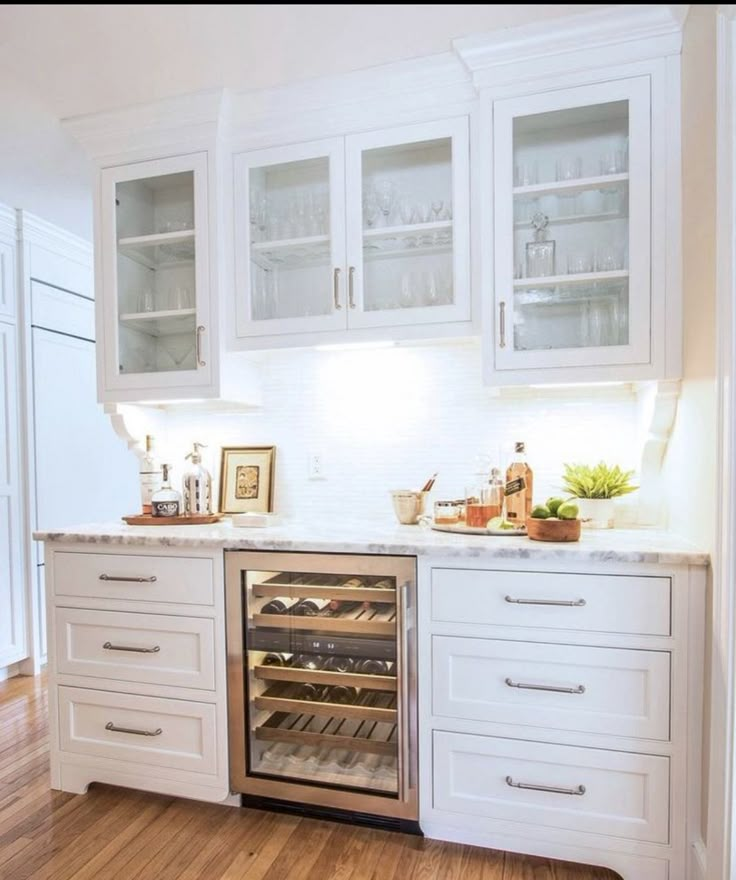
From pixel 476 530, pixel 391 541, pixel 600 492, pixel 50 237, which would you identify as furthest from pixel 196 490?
pixel 50 237

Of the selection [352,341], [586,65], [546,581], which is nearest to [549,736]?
[546,581]

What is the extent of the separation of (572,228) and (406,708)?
1577 mm

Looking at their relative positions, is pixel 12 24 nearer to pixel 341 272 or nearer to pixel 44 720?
pixel 341 272

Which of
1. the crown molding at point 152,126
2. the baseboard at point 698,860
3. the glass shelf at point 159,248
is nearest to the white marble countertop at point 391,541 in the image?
the baseboard at point 698,860

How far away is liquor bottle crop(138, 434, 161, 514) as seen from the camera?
229 cm

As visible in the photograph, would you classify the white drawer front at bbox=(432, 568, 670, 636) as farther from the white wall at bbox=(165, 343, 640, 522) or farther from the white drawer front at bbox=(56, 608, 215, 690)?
the white drawer front at bbox=(56, 608, 215, 690)

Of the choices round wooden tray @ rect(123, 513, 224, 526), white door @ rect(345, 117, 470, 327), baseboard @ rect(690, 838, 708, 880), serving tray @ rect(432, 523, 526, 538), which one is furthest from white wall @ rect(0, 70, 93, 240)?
baseboard @ rect(690, 838, 708, 880)

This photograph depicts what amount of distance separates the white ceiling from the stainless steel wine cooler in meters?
1.56

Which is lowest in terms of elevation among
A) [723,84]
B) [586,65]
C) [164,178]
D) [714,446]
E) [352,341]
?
[714,446]

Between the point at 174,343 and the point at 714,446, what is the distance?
6.00ft

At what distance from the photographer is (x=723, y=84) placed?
1.28 meters

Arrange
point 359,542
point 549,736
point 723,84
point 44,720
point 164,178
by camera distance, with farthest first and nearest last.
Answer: point 44,720 → point 164,178 → point 359,542 → point 549,736 → point 723,84

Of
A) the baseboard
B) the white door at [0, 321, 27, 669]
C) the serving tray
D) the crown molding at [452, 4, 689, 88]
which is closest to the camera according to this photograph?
the baseboard

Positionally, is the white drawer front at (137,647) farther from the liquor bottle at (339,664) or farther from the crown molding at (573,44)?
the crown molding at (573,44)
